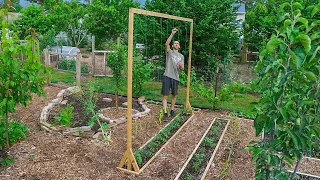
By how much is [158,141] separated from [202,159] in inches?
37.0

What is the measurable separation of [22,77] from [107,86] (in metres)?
5.28

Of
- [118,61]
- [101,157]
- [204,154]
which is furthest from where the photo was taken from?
[118,61]

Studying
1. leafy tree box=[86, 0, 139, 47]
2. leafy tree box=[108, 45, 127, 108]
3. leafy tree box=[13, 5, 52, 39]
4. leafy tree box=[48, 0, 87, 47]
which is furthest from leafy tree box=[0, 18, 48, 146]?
leafy tree box=[13, 5, 52, 39]

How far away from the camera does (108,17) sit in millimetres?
14523

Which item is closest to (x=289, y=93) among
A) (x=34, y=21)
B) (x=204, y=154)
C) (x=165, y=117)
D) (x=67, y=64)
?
(x=204, y=154)

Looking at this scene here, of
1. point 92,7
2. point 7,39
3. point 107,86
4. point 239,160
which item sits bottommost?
point 239,160

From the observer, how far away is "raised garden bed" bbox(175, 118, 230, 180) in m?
4.17

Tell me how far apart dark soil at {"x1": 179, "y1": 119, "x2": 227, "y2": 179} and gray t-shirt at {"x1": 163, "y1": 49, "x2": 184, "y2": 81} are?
1.39 m

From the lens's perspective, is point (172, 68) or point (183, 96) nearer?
point (172, 68)

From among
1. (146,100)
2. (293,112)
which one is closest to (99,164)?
(293,112)

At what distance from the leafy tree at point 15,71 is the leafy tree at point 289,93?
Answer: 3.06 m

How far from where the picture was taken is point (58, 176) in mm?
3854

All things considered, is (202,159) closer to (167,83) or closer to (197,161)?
(197,161)

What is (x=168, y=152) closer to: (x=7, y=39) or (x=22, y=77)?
(x=22, y=77)
